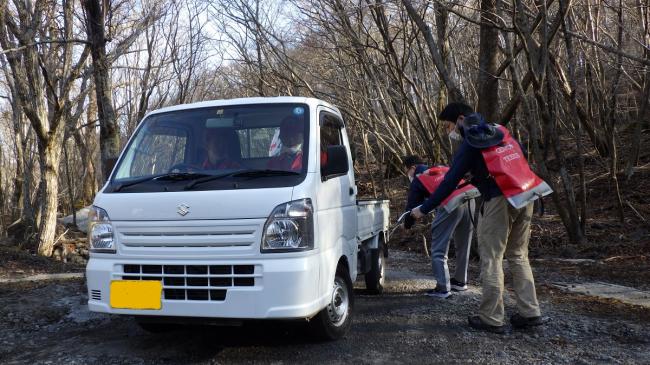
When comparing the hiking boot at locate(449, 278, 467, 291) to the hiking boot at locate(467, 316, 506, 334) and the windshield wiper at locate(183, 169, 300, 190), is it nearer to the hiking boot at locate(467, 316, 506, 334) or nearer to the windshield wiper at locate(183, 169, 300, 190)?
the hiking boot at locate(467, 316, 506, 334)

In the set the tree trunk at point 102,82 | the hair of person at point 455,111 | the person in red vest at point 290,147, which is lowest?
the person in red vest at point 290,147

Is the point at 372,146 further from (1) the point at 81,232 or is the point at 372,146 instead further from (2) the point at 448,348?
(2) the point at 448,348

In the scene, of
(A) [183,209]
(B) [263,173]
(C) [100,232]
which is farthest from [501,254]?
(C) [100,232]

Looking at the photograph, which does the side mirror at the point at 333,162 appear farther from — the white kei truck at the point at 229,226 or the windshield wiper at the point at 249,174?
the windshield wiper at the point at 249,174

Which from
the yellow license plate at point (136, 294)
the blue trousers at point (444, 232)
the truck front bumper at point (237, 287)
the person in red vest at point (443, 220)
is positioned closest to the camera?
the truck front bumper at point (237, 287)

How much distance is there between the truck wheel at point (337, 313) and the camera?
4.06m

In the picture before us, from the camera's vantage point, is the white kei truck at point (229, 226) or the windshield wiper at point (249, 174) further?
the windshield wiper at point (249, 174)

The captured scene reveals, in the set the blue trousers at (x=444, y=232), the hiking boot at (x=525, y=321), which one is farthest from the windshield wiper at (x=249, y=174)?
the blue trousers at (x=444, y=232)

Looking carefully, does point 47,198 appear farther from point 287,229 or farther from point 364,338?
point 287,229

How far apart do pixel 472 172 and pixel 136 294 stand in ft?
9.52

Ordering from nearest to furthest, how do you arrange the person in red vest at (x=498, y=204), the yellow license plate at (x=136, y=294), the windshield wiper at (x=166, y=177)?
the yellow license plate at (x=136, y=294) < the windshield wiper at (x=166, y=177) < the person in red vest at (x=498, y=204)

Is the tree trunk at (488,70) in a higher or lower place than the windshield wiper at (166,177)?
higher

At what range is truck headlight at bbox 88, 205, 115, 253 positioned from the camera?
3848 millimetres

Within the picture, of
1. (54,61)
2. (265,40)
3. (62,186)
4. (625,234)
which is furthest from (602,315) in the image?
(62,186)
